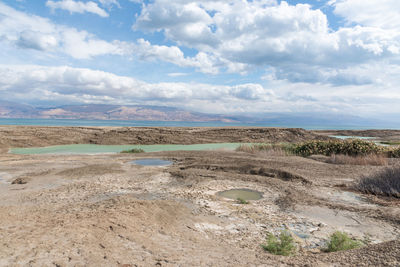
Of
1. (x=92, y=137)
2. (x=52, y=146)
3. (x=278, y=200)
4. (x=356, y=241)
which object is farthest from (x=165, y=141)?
(x=356, y=241)

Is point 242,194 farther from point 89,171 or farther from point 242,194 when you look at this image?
point 89,171

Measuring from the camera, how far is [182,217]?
589cm

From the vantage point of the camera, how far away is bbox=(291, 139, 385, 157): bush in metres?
17.5

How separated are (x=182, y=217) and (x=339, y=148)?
1591 centimetres

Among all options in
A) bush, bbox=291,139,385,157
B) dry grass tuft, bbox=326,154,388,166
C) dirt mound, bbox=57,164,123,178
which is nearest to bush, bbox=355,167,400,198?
dry grass tuft, bbox=326,154,388,166

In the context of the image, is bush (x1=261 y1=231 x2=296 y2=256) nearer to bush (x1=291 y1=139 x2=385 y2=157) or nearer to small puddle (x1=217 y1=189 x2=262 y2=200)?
small puddle (x1=217 y1=189 x2=262 y2=200)

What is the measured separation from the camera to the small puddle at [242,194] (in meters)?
8.20

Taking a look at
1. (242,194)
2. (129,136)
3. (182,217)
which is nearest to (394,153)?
(242,194)

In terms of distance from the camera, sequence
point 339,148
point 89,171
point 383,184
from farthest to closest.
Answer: point 339,148 → point 89,171 → point 383,184

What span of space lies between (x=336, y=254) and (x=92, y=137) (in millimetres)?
30987

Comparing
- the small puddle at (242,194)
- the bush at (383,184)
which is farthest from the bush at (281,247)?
the bush at (383,184)

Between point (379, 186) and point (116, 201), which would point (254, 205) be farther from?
point (379, 186)

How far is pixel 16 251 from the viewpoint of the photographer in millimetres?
3793

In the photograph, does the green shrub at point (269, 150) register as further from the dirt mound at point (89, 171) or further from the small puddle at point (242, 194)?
the dirt mound at point (89, 171)
